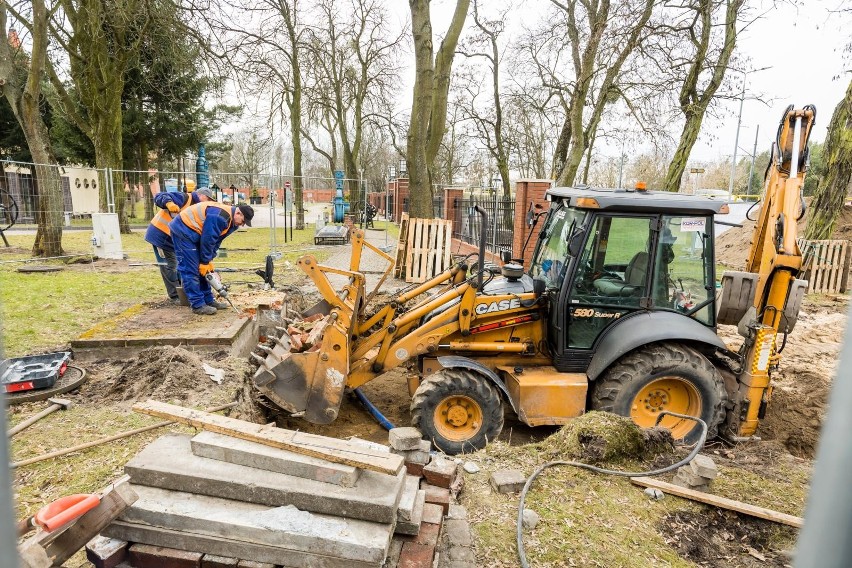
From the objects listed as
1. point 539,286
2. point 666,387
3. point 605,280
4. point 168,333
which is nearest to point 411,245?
point 168,333

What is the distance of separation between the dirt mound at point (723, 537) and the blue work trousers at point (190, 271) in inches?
241

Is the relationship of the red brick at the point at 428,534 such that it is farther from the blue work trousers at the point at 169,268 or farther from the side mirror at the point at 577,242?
the blue work trousers at the point at 169,268

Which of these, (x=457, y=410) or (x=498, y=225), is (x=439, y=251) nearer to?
(x=498, y=225)

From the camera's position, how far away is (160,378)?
4.94 m

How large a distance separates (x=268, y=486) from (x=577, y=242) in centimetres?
338

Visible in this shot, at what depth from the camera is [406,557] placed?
2754 mm

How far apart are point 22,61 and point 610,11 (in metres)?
18.7

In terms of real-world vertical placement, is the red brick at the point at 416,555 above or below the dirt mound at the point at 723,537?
above

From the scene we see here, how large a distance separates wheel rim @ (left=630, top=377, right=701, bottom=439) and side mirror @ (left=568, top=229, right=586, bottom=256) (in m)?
Answer: 1.48

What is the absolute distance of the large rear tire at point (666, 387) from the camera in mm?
4781

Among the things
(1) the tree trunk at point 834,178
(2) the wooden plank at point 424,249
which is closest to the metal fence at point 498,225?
(2) the wooden plank at point 424,249

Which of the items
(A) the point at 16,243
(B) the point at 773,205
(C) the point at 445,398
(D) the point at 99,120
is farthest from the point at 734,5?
(A) the point at 16,243

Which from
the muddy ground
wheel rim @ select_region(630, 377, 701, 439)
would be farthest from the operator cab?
the muddy ground

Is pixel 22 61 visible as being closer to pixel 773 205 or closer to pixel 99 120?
pixel 99 120
